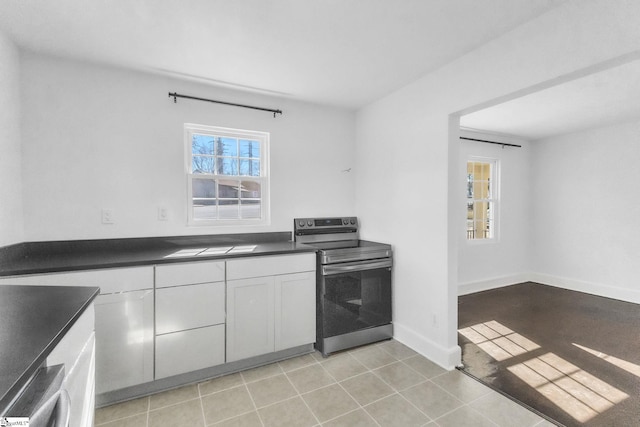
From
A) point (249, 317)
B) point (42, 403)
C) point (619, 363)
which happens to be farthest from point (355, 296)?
point (42, 403)

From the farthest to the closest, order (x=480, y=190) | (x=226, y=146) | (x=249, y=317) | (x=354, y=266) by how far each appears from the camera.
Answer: (x=480, y=190), (x=226, y=146), (x=354, y=266), (x=249, y=317)

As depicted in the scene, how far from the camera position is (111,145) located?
2.41 meters

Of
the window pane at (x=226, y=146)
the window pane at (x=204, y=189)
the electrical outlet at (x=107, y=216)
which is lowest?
the electrical outlet at (x=107, y=216)

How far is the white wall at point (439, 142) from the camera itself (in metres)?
1.58

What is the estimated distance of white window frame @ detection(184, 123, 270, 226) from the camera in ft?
8.96

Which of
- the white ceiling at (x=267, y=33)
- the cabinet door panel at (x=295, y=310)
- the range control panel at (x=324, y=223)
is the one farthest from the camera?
the range control panel at (x=324, y=223)

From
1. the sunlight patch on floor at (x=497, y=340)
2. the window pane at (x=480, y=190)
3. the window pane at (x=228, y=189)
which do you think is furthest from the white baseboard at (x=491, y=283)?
the window pane at (x=228, y=189)

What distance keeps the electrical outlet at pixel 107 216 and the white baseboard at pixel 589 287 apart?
617 cm

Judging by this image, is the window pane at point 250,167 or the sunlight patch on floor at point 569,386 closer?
the sunlight patch on floor at point 569,386

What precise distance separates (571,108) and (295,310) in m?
3.91

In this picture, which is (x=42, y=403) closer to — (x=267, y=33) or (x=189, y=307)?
(x=189, y=307)

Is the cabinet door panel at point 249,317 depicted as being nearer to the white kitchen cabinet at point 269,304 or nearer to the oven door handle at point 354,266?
the white kitchen cabinet at point 269,304

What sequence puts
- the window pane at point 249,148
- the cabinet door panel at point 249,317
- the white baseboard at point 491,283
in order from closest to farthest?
the cabinet door panel at point 249,317 < the window pane at point 249,148 < the white baseboard at point 491,283

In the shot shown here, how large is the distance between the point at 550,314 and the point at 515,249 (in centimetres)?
160
